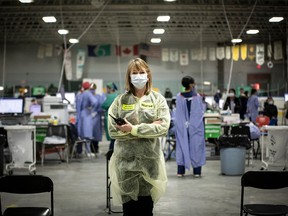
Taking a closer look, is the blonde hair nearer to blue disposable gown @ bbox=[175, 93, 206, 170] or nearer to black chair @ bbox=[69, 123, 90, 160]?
blue disposable gown @ bbox=[175, 93, 206, 170]

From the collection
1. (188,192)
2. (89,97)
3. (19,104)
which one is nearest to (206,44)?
(89,97)

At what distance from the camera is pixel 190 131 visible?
8.05 meters

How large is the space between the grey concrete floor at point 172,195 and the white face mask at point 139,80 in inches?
93.6

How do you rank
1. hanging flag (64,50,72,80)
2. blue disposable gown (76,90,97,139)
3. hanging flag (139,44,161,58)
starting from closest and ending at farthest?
blue disposable gown (76,90,97,139)
hanging flag (64,50,72,80)
hanging flag (139,44,161,58)

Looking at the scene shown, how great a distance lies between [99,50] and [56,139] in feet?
44.7

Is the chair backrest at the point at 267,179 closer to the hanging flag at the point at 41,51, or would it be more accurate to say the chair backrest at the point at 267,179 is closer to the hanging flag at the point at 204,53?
the hanging flag at the point at 204,53

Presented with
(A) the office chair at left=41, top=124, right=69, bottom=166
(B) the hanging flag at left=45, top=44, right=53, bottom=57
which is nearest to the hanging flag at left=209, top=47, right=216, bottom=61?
(B) the hanging flag at left=45, top=44, right=53, bottom=57

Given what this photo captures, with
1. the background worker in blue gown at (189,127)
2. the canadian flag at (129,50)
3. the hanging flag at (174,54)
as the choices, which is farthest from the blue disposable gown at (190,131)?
the canadian flag at (129,50)

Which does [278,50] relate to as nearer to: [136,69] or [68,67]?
[68,67]

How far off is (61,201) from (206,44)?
19.1 m

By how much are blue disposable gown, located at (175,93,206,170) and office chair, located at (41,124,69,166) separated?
2910mm

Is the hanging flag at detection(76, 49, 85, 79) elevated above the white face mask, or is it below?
above

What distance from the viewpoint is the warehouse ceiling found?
51.7ft

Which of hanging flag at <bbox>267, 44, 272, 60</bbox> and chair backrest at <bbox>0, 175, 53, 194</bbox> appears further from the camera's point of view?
hanging flag at <bbox>267, 44, 272, 60</bbox>
